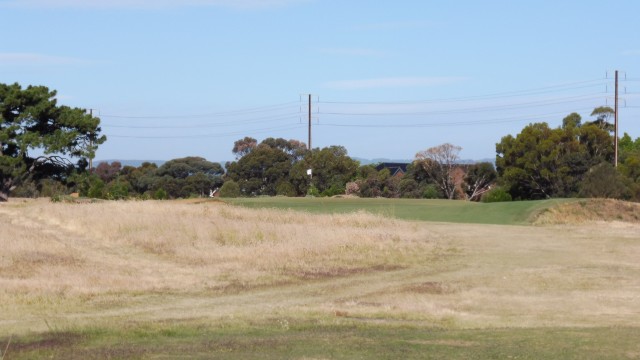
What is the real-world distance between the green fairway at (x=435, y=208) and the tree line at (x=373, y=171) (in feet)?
29.2

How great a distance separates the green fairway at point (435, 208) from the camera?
131 feet

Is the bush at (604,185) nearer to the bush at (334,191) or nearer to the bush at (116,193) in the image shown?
the bush at (334,191)

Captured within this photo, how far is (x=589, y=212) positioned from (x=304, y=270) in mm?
19280

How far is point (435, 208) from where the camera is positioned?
45438 millimetres

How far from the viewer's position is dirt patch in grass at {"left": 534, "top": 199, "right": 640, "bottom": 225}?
3725 cm

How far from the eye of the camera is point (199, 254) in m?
25.2

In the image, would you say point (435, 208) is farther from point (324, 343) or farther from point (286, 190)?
point (324, 343)

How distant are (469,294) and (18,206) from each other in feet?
106

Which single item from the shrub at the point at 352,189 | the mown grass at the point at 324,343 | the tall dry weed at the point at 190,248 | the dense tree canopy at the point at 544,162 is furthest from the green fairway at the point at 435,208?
the mown grass at the point at 324,343

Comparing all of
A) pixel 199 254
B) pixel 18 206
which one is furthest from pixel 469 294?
pixel 18 206

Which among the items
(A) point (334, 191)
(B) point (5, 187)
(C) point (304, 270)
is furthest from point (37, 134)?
(C) point (304, 270)

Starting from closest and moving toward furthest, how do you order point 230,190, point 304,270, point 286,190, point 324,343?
point 324,343 < point 304,270 < point 286,190 < point 230,190

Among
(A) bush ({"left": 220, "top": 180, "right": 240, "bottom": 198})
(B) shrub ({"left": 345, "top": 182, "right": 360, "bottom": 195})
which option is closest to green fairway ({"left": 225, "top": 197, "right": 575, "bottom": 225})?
(B) shrub ({"left": 345, "top": 182, "right": 360, "bottom": 195})

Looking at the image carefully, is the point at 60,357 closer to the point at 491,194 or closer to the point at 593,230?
the point at 593,230
